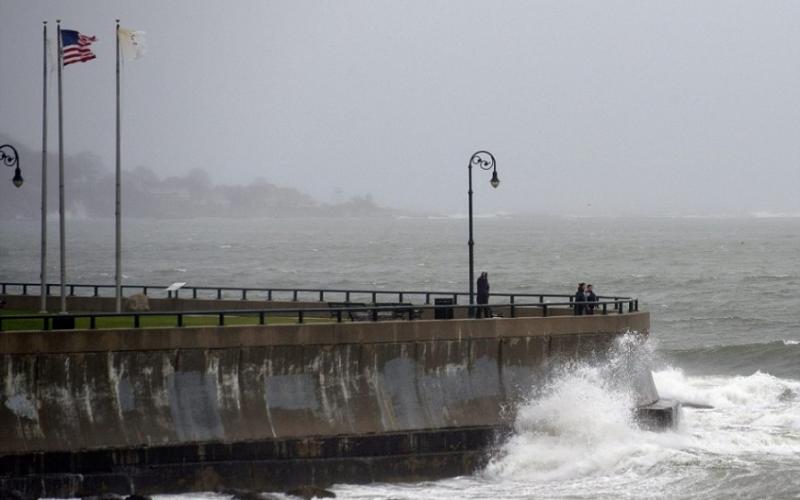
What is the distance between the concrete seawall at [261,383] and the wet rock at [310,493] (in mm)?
826

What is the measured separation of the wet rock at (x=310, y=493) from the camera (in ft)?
88.4

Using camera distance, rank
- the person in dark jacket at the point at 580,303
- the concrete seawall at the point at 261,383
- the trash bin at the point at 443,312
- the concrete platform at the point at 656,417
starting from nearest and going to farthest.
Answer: the concrete seawall at the point at 261,383, the trash bin at the point at 443,312, the concrete platform at the point at 656,417, the person in dark jacket at the point at 580,303

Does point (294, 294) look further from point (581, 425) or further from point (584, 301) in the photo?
point (581, 425)

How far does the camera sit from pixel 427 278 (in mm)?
101875

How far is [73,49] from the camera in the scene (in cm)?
3459

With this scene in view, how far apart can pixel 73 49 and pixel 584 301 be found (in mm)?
13296

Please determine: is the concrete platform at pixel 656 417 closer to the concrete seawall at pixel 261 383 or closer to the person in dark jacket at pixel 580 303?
the concrete seawall at pixel 261 383

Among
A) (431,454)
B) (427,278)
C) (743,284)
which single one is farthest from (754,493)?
(427,278)

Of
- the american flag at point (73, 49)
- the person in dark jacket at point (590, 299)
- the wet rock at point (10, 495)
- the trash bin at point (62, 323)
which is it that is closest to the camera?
the wet rock at point (10, 495)

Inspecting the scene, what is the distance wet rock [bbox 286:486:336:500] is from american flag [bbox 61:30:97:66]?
12680mm

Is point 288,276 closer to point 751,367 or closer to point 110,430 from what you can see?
point 751,367

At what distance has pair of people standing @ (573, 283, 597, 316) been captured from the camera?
31945 mm

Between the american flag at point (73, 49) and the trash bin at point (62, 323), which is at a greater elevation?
the american flag at point (73, 49)

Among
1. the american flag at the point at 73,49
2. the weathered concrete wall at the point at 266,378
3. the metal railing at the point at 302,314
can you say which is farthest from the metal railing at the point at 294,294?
the american flag at the point at 73,49
